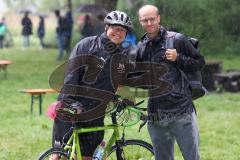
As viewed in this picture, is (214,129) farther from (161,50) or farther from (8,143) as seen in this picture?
(161,50)

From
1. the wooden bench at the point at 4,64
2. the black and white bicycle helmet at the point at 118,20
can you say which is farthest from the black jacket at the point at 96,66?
the wooden bench at the point at 4,64

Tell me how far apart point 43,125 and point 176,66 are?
5.59 m

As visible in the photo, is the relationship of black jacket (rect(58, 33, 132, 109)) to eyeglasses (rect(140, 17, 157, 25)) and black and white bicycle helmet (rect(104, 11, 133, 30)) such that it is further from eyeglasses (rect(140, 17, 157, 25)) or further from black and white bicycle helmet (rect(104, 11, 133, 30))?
eyeglasses (rect(140, 17, 157, 25))

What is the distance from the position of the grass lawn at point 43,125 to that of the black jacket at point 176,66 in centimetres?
267

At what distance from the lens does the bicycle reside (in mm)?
5434

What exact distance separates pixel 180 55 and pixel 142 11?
50 centimetres

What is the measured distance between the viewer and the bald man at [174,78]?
17.2 feet

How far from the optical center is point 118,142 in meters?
5.70

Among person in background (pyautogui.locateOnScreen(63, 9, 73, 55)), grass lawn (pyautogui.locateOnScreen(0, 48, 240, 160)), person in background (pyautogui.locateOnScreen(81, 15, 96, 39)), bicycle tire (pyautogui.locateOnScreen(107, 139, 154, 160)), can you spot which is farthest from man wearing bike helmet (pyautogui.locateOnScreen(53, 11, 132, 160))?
person in background (pyautogui.locateOnScreen(63, 9, 73, 55))

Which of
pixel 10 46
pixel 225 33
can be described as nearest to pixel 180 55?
pixel 225 33

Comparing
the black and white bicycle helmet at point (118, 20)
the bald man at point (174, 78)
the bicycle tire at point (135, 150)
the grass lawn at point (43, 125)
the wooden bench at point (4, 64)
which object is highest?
the black and white bicycle helmet at point (118, 20)

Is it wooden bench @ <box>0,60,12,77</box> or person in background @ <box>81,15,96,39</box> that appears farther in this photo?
person in background @ <box>81,15,96,39</box>

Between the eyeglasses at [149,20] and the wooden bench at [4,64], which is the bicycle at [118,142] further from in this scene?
the wooden bench at [4,64]

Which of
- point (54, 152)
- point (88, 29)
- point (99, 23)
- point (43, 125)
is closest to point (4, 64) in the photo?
point (99, 23)
